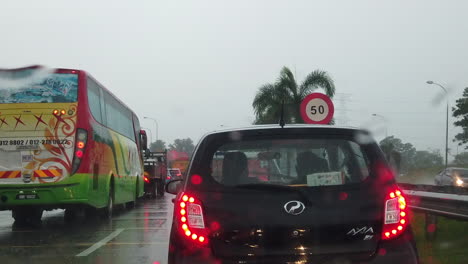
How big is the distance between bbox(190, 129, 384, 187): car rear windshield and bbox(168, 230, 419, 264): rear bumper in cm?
49

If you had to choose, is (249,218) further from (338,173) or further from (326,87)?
(326,87)

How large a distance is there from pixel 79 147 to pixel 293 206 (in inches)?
361

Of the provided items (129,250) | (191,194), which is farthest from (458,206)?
(191,194)

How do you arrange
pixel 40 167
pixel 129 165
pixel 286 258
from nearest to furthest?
pixel 286 258 → pixel 40 167 → pixel 129 165

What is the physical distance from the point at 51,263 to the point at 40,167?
14.1 feet

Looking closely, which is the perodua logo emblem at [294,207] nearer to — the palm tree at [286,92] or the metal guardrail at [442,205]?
the metal guardrail at [442,205]

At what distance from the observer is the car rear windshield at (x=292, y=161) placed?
14.1 feet

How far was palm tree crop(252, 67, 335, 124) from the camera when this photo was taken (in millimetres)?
32281

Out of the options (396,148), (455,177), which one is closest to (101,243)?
(396,148)

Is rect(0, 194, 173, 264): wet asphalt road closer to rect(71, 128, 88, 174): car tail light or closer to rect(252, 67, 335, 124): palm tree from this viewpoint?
rect(71, 128, 88, 174): car tail light

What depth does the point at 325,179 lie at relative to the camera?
14.0 ft

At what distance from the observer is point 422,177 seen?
59094 millimetres

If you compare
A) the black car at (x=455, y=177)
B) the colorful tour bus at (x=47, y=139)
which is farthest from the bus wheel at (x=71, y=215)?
the black car at (x=455, y=177)

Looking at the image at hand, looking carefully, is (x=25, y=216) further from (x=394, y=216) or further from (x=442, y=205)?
Answer: (x=394, y=216)
